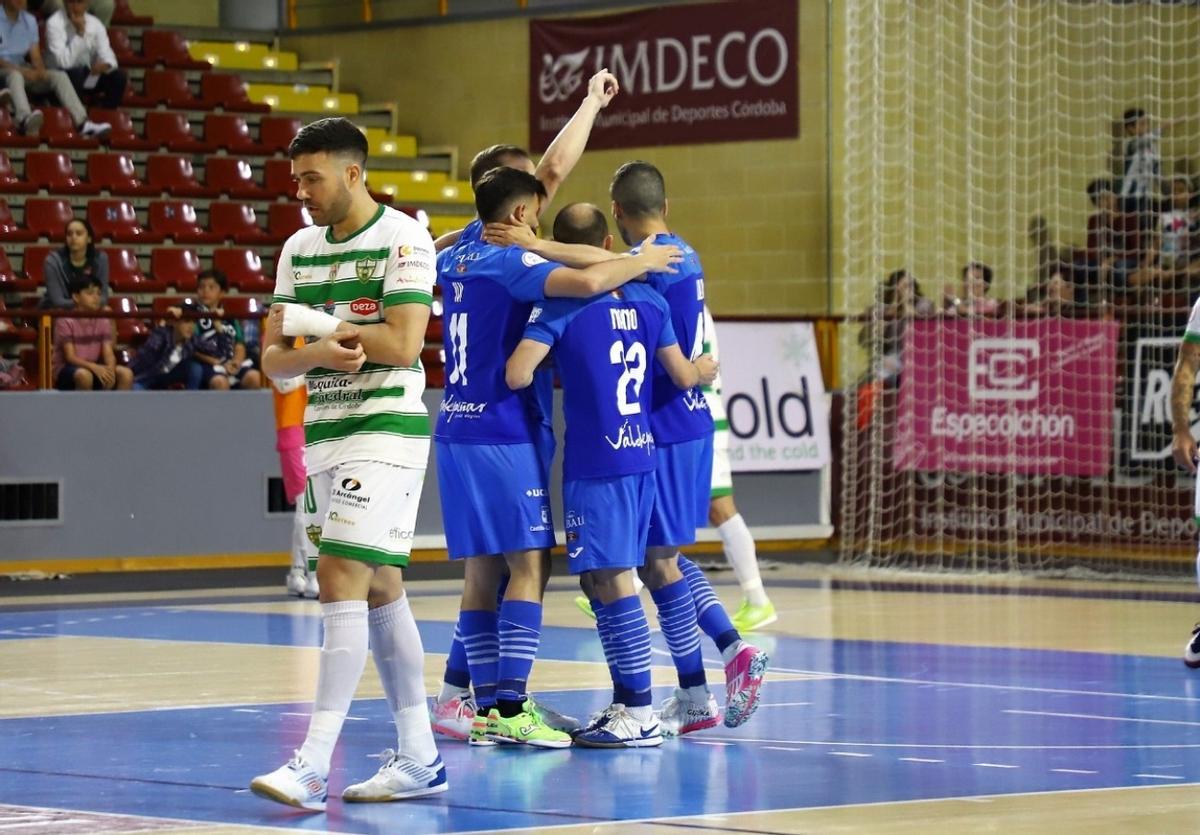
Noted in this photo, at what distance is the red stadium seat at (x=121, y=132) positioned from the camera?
21.8 m

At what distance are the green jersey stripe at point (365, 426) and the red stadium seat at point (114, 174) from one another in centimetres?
1534

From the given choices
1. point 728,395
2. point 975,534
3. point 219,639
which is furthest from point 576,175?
point 219,639

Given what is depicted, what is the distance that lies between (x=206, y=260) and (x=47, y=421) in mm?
5606

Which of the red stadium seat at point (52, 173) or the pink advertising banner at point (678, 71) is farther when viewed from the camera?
the pink advertising banner at point (678, 71)

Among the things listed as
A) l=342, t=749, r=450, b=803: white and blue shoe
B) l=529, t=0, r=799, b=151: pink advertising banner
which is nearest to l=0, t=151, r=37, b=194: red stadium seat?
l=529, t=0, r=799, b=151: pink advertising banner

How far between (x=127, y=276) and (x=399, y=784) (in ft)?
47.1

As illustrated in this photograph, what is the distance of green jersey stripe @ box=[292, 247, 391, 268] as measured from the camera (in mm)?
6492

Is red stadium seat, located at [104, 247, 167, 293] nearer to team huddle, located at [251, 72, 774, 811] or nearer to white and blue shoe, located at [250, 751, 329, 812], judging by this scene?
team huddle, located at [251, 72, 774, 811]

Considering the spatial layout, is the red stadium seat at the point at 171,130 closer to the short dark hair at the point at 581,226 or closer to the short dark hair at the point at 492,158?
the short dark hair at the point at 492,158

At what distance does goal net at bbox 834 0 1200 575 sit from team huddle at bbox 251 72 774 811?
925 cm

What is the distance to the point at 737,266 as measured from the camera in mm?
21797

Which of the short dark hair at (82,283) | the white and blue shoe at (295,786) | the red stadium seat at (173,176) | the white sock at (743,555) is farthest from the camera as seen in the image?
the red stadium seat at (173,176)

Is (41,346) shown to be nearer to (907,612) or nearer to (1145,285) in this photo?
(907,612)

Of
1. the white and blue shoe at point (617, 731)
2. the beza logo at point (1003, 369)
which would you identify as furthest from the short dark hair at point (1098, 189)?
the white and blue shoe at point (617, 731)
